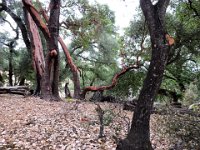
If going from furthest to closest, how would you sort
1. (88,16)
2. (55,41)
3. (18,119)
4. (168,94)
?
(168,94), (88,16), (55,41), (18,119)

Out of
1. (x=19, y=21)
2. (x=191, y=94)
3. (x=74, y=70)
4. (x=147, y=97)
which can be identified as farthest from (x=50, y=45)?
(x=191, y=94)

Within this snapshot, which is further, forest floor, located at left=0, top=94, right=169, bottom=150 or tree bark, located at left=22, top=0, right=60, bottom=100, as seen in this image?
tree bark, located at left=22, top=0, right=60, bottom=100

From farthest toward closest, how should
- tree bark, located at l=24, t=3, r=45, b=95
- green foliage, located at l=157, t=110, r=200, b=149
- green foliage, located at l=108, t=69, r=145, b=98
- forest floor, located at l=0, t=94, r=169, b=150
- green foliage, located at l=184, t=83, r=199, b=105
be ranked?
green foliage, located at l=184, t=83, r=199, b=105, green foliage, located at l=108, t=69, r=145, b=98, tree bark, located at l=24, t=3, r=45, b=95, forest floor, located at l=0, t=94, r=169, b=150, green foliage, located at l=157, t=110, r=200, b=149

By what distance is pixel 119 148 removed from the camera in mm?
3615

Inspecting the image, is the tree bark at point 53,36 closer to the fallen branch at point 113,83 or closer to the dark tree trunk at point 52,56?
Result: the dark tree trunk at point 52,56

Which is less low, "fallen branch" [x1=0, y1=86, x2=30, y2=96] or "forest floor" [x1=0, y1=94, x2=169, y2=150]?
"fallen branch" [x1=0, y1=86, x2=30, y2=96]

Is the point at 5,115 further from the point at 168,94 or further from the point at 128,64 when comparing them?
the point at 168,94

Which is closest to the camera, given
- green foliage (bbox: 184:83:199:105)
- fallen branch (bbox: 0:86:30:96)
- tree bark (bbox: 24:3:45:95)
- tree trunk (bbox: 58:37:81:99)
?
fallen branch (bbox: 0:86:30:96)

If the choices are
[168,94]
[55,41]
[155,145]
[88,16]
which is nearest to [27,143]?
[155,145]

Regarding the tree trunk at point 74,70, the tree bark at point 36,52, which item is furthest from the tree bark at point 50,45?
the tree trunk at point 74,70

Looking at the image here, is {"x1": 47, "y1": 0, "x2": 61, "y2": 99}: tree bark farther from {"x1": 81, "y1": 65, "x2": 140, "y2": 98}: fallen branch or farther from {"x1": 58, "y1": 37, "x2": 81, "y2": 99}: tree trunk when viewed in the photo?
{"x1": 81, "y1": 65, "x2": 140, "y2": 98}: fallen branch

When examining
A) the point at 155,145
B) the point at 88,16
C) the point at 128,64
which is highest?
the point at 88,16

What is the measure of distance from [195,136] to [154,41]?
1.79 m

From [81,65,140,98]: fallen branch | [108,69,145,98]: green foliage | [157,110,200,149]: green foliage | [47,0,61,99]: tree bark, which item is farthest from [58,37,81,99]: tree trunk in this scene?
[157,110,200,149]: green foliage
